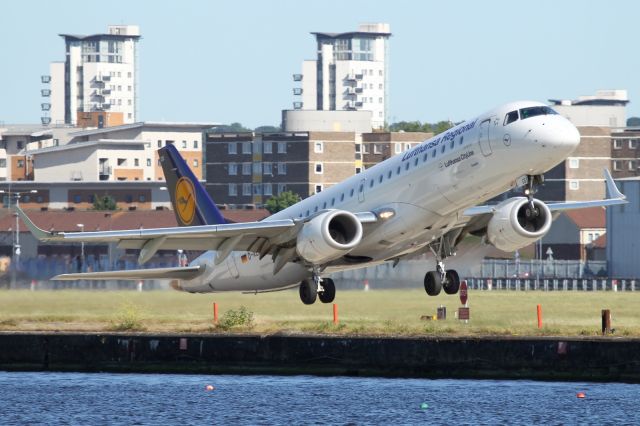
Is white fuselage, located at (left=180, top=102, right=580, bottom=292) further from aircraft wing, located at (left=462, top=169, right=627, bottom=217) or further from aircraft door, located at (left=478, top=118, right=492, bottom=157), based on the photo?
aircraft wing, located at (left=462, top=169, right=627, bottom=217)

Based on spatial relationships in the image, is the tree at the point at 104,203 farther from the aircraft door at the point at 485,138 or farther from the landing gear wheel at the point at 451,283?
the aircraft door at the point at 485,138

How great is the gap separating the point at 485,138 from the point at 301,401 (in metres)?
12.7

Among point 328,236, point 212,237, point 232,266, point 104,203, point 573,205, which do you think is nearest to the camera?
point 328,236

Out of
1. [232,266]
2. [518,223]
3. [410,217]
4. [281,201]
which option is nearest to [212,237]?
[232,266]

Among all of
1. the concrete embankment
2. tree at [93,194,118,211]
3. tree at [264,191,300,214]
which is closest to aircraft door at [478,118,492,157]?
the concrete embankment

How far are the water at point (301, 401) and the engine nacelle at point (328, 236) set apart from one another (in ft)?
17.7

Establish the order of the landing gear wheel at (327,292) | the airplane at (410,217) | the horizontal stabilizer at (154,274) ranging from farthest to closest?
the horizontal stabilizer at (154,274), the landing gear wheel at (327,292), the airplane at (410,217)

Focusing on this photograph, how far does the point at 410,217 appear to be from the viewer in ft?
154

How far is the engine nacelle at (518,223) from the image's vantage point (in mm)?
47000

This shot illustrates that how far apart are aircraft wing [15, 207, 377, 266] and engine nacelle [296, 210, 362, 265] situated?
0.54 meters

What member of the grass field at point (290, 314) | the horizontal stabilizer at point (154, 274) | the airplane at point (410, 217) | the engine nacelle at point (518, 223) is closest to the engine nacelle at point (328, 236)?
the airplane at point (410, 217)

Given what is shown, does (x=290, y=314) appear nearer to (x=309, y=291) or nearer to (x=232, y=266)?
(x=232, y=266)

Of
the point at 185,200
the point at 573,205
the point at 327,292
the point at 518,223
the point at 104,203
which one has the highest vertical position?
the point at 104,203

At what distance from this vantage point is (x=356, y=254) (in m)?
49.6
